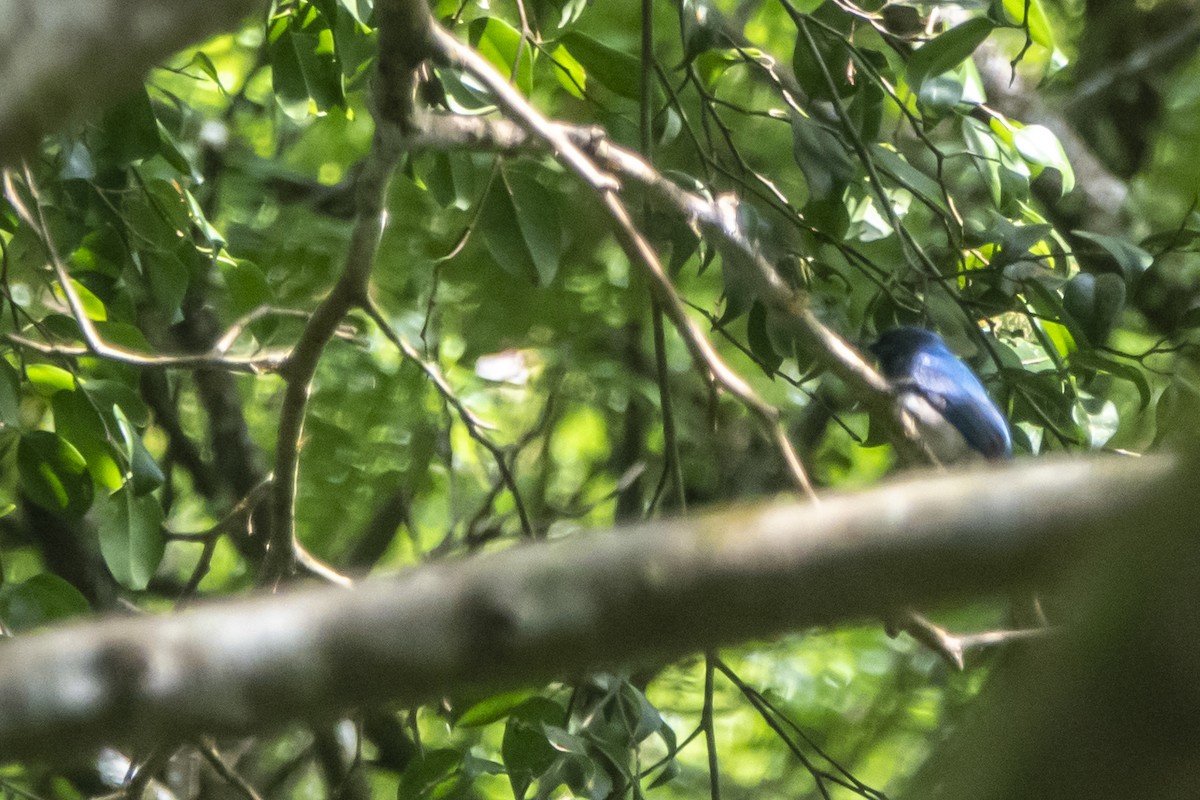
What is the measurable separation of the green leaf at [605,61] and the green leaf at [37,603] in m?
1.49

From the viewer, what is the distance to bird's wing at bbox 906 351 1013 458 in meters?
4.20

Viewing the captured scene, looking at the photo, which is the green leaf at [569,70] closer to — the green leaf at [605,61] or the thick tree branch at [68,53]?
the green leaf at [605,61]

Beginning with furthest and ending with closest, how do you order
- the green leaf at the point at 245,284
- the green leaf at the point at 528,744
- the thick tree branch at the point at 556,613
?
the green leaf at the point at 245,284 < the green leaf at the point at 528,744 < the thick tree branch at the point at 556,613

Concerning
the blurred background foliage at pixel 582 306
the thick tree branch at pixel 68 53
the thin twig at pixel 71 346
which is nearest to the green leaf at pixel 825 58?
the blurred background foliage at pixel 582 306

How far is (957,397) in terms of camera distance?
4.27 metres

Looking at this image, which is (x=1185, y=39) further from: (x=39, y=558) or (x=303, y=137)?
(x=39, y=558)

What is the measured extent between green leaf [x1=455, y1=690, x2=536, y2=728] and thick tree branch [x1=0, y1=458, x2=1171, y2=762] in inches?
73.1

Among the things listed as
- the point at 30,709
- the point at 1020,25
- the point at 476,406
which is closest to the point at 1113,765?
the point at 30,709

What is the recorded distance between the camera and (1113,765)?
70 centimetres

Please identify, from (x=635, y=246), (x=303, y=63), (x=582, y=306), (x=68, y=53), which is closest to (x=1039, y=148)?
(x=635, y=246)

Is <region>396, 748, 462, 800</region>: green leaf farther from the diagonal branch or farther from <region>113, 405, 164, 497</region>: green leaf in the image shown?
the diagonal branch

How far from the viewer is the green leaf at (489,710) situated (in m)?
2.68

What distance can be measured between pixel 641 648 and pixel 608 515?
468 cm

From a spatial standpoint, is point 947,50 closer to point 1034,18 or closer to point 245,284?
point 1034,18
